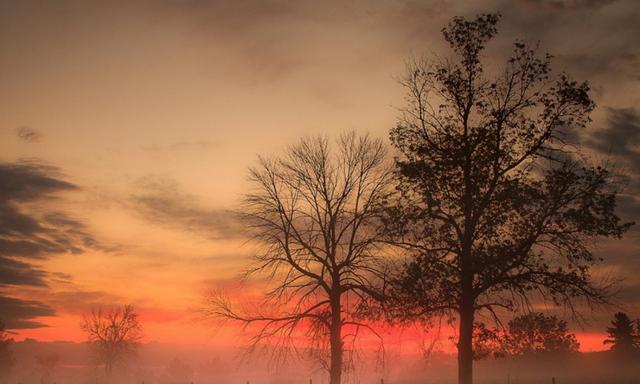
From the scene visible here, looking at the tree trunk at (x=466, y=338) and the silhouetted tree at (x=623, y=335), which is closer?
the tree trunk at (x=466, y=338)

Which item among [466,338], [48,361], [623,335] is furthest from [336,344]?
[48,361]

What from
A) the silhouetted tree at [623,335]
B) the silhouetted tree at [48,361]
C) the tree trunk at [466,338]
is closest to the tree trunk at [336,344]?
the tree trunk at [466,338]

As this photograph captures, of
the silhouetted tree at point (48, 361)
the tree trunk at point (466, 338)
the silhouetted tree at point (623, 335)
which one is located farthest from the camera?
the silhouetted tree at point (48, 361)

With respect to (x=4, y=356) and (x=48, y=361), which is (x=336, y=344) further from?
(x=48, y=361)

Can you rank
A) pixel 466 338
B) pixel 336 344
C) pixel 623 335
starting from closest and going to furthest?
pixel 466 338 → pixel 336 344 → pixel 623 335

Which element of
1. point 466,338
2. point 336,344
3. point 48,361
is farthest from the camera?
point 48,361

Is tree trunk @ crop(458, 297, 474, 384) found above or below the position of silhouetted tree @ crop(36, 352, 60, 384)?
above

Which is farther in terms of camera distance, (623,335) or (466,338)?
(623,335)

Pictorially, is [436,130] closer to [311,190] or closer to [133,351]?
[311,190]

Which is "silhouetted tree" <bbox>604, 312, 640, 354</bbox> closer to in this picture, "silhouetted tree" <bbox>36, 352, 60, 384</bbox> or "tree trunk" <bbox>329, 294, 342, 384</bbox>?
"tree trunk" <bbox>329, 294, 342, 384</bbox>

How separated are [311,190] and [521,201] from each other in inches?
459

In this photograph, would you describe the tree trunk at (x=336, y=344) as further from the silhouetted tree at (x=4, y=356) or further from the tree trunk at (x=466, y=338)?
the silhouetted tree at (x=4, y=356)

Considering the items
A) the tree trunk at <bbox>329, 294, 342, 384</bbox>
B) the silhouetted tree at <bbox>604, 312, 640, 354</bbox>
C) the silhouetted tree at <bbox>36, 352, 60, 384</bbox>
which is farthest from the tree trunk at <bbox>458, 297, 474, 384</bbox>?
the silhouetted tree at <bbox>36, 352, 60, 384</bbox>

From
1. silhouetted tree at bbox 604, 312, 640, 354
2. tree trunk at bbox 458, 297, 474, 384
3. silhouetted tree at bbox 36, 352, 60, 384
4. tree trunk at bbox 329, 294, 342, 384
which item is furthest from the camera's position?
silhouetted tree at bbox 36, 352, 60, 384
